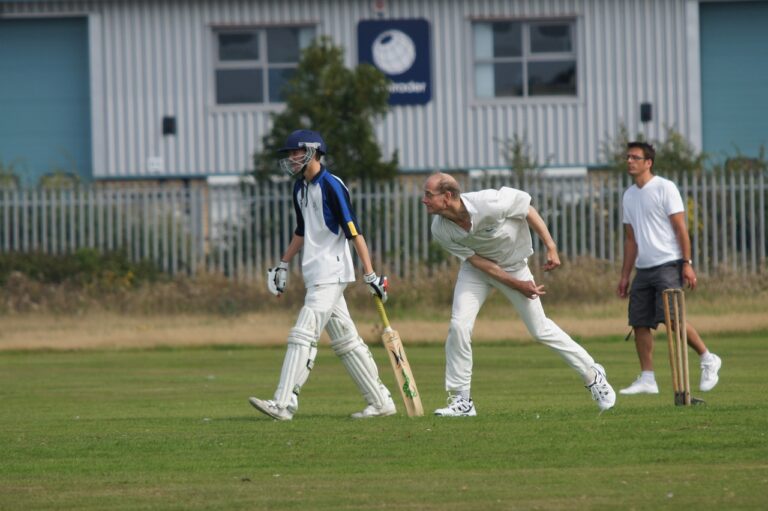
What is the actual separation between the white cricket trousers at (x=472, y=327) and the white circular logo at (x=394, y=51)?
64.7 ft

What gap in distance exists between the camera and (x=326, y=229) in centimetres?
1084

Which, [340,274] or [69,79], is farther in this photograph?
[69,79]

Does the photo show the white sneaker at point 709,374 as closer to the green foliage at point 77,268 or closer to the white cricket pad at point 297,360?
the white cricket pad at point 297,360

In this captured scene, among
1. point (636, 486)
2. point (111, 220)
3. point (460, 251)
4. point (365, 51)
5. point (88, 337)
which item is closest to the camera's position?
point (636, 486)

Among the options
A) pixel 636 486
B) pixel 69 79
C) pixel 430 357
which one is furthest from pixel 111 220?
pixel 636 486

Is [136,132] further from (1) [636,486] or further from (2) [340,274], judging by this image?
(1) [636,486]

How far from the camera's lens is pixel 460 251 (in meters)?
10.7

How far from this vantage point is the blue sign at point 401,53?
99.7 feet

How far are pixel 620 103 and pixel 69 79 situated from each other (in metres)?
10.5

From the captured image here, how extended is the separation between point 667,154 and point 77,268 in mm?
9985

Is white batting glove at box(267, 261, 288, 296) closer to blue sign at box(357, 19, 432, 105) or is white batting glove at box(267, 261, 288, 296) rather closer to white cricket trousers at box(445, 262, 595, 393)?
white cricket trousers at box(445, 262, 595, 393)

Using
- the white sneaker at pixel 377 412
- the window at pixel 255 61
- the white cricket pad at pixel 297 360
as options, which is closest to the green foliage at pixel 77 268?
the window at pixel 255 61

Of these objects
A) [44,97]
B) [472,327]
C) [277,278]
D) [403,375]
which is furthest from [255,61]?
[472,327]

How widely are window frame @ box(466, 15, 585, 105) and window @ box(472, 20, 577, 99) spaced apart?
0.06 ft
